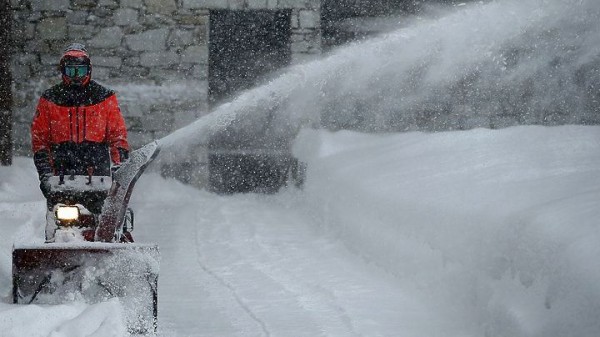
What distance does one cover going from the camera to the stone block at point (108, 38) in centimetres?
1229

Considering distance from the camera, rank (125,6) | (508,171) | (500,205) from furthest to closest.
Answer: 1. (125,6)
2. (508,171)
3. (500,205)

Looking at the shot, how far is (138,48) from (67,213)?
25.5 feet

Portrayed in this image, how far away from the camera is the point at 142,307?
484cm

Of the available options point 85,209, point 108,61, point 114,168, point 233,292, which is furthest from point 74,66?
point 108,61

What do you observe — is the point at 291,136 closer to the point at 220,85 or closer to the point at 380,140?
the point at 220,85

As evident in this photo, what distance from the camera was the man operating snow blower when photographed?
4.60 m

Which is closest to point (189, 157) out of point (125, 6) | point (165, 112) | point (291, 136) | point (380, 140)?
point (165, 112)

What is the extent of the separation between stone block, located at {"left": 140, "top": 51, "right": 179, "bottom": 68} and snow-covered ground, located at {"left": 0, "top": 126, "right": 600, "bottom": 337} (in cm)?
294

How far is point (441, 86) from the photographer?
496 inches

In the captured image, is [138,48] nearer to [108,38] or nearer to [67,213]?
[108,38]

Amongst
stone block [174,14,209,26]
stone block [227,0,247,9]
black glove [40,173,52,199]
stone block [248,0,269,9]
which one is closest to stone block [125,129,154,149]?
stone block [174,14,209,26]

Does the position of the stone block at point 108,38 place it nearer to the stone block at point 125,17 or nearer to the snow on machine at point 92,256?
the stone block at point 125,17

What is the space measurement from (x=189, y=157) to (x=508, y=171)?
6.68 m

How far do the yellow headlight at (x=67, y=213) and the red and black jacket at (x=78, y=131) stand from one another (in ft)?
1.52
